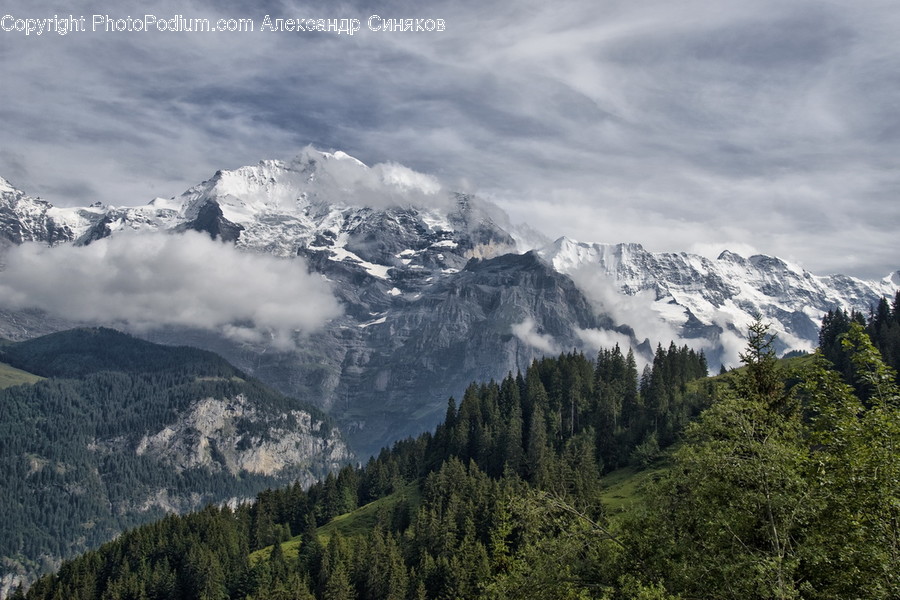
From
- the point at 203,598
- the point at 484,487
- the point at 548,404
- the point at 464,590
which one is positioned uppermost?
the point at 548,404

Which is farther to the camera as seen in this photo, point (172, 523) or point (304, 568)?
point (172, 523)

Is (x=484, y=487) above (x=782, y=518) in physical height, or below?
below

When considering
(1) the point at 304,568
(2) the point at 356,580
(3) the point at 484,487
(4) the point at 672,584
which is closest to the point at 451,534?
(3) the point at 484,487

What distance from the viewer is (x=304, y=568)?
133 m

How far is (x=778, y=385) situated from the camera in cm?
3894

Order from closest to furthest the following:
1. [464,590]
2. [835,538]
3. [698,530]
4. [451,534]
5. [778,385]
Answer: [835,538] → [698,530] → [778,385] → [464,590] → [451,534]

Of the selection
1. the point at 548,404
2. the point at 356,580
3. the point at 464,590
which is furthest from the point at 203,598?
the point at 548,404

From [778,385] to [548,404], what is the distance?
131 m

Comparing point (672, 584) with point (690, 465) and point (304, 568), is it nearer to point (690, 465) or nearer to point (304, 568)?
point (690, 465)

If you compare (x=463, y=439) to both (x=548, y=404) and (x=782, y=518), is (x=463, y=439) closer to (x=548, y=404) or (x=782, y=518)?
(x=548, y=404)

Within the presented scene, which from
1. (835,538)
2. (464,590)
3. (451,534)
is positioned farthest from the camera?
(451,534)

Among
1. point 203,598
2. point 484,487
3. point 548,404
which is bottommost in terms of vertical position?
point 203,598

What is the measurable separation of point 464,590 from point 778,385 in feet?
230

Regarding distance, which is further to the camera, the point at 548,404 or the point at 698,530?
the point at 548,404
